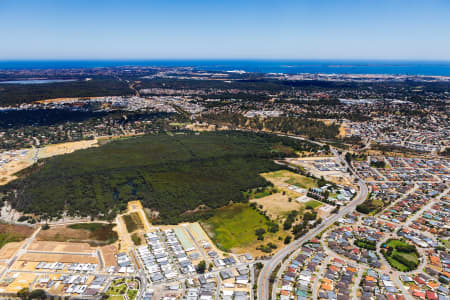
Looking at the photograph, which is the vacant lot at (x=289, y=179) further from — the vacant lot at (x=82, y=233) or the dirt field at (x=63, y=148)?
the dirt field at (x=63, y=148)

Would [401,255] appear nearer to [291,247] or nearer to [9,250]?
[291,247]

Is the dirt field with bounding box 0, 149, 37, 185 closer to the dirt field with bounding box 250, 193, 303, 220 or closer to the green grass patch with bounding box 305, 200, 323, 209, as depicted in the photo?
the dirt field with bounding box 250, 193, 303, 220

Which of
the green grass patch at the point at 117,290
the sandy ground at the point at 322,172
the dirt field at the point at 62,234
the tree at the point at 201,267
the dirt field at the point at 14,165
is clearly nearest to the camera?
the green grass patch at the point at 117,290

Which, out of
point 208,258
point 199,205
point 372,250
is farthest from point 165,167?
point 372,250

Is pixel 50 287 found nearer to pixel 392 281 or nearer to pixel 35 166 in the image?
pixel 392 281

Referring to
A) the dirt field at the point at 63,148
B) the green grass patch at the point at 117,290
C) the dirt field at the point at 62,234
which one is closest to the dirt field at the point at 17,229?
the dirt field at the point at 62,234

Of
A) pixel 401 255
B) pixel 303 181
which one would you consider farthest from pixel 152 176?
pixel 401 255
